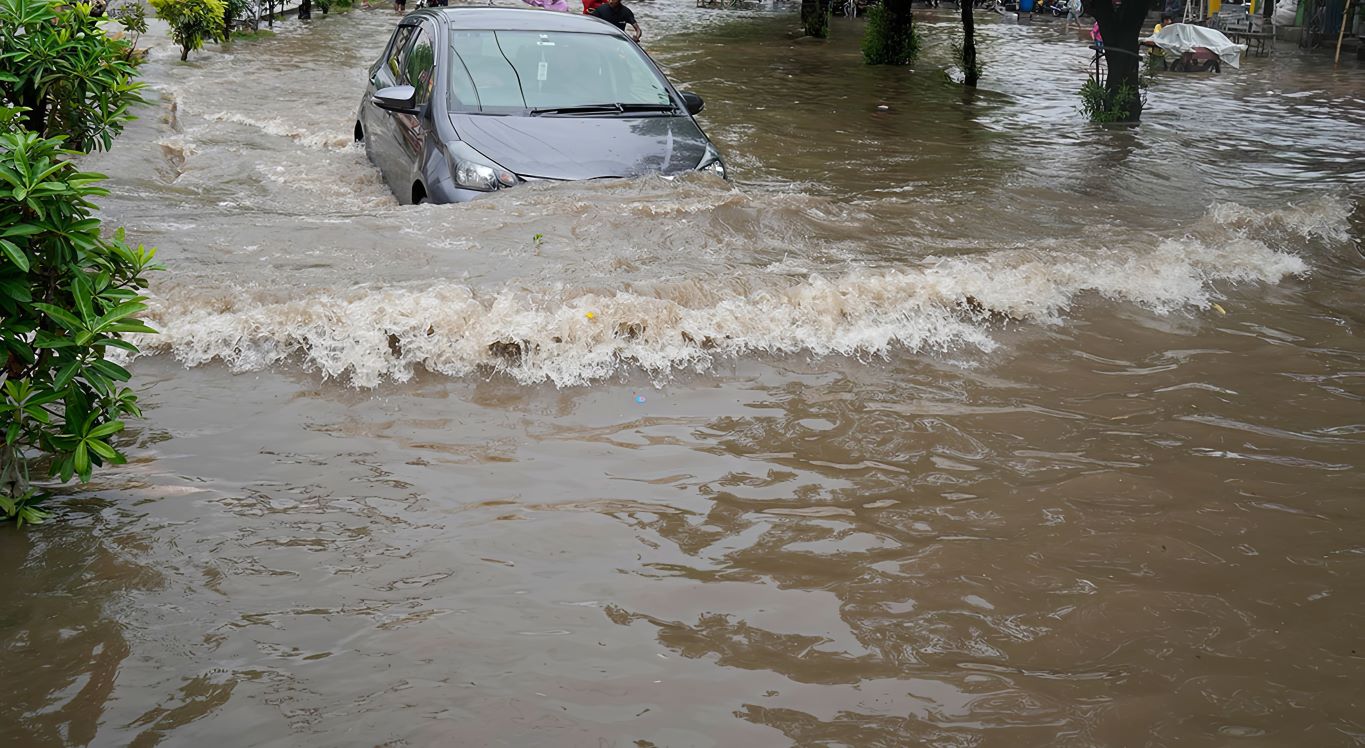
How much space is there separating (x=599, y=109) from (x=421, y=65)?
1.53 meters

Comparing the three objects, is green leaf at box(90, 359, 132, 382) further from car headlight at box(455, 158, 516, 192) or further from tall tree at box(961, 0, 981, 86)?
tall tree at box(961, 0, 981, 86)

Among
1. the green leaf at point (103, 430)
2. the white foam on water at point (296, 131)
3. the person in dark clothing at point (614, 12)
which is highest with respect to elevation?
the person in dark clothing at point (614, 12)

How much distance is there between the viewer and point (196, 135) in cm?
1112

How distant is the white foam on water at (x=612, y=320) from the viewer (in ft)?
16.9

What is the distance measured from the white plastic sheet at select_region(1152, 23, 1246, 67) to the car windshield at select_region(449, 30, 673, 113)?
58.9 ft

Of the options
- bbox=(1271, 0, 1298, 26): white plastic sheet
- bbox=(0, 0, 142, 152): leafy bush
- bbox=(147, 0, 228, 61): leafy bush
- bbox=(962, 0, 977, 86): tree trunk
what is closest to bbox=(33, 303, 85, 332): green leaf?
bbox=(0, 0, 142, 152): leafy bush

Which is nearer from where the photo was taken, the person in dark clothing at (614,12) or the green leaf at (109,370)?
the green leaf at (109,370)

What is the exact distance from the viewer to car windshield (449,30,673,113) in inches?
299

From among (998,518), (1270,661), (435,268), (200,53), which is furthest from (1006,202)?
(200,53)

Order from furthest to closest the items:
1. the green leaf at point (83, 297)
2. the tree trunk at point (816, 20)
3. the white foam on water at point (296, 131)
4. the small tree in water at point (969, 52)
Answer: the tree trunk at point (816, 20), the small tree in water at point (969, 52), the white foam on water at point (296, 131), the green leaf at point (83, 297)

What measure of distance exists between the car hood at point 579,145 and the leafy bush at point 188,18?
1154 centimetres

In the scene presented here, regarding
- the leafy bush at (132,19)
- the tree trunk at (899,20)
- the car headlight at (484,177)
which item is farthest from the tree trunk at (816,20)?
the car headlight at (484,177)

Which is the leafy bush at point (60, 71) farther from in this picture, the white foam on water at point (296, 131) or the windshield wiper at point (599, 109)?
the white foam on water at point (296, 131)

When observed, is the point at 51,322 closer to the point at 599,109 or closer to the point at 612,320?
the point at 612,320
